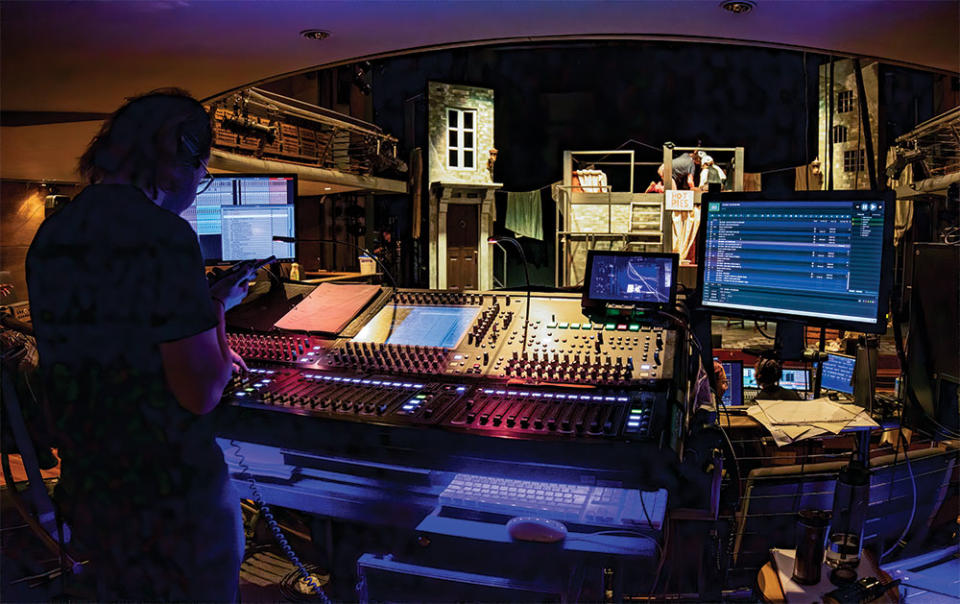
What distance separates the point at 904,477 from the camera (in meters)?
1.78

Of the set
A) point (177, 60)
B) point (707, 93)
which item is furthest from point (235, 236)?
point (707, 93)

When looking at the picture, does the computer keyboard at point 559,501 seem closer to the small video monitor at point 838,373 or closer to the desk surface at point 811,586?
the desk surface at point 811,586

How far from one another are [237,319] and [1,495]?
1.33 meters

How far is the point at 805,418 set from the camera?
166cm

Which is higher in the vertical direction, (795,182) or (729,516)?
(795,182)

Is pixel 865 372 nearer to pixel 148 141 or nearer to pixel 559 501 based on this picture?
pixel 559 501

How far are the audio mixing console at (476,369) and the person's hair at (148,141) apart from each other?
738 mm

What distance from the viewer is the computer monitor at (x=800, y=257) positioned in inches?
64.1

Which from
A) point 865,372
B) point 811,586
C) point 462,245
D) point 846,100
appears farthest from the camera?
point 462,245

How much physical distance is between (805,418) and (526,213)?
481 inches

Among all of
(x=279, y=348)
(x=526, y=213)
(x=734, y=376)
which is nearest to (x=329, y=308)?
(x=279, y=348)

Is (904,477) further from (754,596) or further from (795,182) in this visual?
(795,182)

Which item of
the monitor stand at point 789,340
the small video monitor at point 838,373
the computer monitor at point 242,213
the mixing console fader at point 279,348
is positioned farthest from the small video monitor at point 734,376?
the computer monitor at point 242,213

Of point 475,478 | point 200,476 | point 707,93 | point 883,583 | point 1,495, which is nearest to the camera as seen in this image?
point 200,476
